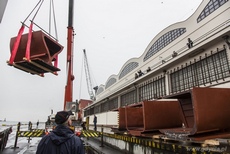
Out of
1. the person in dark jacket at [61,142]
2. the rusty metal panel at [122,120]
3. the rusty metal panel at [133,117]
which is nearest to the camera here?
the person in dark jacket at [61,142]

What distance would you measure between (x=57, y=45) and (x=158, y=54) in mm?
8872

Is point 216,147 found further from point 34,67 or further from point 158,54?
Result: point 158,54

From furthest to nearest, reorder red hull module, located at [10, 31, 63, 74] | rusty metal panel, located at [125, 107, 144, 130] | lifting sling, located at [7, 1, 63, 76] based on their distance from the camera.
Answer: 1. rusty metal panel, located at [125, 107, 144, 130]
2. red hull module, located at [10, 31, 63, 74]
3. lifting sling, located at [7, 1, 63, 76]

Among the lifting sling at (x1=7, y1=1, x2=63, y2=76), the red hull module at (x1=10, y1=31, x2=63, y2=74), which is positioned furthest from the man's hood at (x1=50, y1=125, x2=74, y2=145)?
the red hull module at (x1=10, y1=31, x2=63, y2=74)

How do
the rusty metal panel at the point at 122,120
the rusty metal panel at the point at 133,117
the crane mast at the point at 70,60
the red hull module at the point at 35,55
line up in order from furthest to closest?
the crane mast at the point at 70,60
the rusty metal panel at the point at 122,120
the rusty metal panel at the point at 133,117
the red hull module at the point at 35,55

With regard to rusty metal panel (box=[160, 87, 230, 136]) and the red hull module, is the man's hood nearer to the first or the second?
rusty metal panel (box=[160, 87, 230, 136])

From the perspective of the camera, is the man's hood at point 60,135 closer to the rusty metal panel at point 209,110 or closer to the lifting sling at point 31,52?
the rusty metal panel at point 209,110

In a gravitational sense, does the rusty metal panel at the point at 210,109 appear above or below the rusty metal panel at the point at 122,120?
above

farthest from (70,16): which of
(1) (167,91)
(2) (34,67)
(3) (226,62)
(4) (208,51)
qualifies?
(3) (226,62)

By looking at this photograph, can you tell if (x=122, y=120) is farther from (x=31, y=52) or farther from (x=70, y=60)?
(x=70, y=60)

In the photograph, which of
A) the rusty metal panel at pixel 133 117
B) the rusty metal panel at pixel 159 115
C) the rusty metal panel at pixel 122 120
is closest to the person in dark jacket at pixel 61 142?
the rusty metal panel at pixel 159 115

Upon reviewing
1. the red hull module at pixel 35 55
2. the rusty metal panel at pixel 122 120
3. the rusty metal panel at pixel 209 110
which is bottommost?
the rusty metal panel at pixel 122 120

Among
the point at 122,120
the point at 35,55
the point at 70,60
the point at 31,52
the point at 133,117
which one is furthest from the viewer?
the point at 70,60

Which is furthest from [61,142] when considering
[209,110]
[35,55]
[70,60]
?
[70,60]
